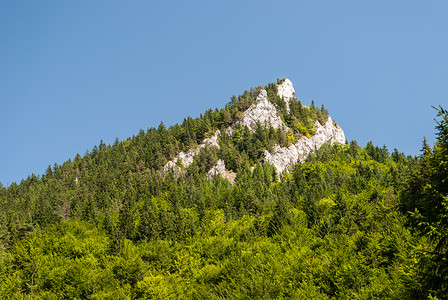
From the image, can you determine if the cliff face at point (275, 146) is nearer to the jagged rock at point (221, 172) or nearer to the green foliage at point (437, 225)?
the jagged rock at point (221, 172)

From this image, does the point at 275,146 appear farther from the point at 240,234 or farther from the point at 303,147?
the point at 240,234

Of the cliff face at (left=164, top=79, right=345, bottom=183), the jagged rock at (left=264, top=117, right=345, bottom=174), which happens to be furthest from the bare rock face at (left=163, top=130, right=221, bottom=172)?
the jagged rock at (left=264, top=117, right=345, bottom=174)

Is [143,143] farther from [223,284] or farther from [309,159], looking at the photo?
[223,284]

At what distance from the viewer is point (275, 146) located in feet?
497

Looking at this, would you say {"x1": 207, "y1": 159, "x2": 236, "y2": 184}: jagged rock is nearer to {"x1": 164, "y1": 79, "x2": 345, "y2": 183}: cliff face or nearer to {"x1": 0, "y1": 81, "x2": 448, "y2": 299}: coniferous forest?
{"x1": 164, "y1": 79, "x2": 345, "y2": 183}: cliff face

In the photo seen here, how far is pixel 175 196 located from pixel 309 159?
63964 millimetres

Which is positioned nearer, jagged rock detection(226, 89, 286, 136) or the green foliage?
the green foliage

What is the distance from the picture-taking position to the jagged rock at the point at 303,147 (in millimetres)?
146500

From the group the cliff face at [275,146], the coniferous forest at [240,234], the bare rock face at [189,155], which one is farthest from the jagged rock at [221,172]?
the bare rock face at [189,155]

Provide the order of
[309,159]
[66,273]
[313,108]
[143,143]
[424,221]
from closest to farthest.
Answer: [424,221]
[66,273]
[309,159]
[143,143]
[313,108]

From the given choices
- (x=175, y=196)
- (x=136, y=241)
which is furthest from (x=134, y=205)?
(x=136, y=241)

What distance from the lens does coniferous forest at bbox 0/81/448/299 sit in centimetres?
3606

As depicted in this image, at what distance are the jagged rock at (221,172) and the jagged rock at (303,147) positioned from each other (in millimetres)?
18122

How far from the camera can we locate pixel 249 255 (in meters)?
57.8
